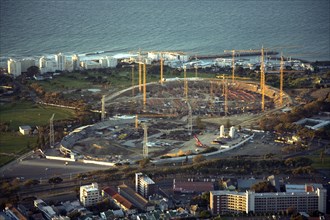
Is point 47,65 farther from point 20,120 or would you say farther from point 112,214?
point 112,214

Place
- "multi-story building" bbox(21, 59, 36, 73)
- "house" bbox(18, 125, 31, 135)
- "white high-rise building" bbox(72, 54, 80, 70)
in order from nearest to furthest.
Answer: "house" bbox(18, 125, 31, 135), "multi-story building" bbox(21, 59, 36, 73), "white high-rise building" bbox(72, 54, 80, 70)

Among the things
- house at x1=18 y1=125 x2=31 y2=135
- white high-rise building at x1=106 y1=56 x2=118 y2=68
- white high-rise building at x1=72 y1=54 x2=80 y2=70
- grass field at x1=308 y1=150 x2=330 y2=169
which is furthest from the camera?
white high-rise building at x1=106 y1=56 x2=118 y2=68

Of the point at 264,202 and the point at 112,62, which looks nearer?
the point at 264,202

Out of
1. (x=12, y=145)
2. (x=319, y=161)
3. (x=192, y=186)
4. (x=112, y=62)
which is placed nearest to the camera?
(x=192, y=186)

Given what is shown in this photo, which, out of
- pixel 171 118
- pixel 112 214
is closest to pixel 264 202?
pixel 112 214

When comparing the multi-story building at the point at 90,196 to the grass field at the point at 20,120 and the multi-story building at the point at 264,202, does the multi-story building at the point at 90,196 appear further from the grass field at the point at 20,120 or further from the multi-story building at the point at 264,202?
the grass field at the point at 20,120

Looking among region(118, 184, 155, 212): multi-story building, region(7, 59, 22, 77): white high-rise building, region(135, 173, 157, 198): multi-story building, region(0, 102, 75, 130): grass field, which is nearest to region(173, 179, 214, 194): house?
region(135, 173, 157, 198): multi-story building

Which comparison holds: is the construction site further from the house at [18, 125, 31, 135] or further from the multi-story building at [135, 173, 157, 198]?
the multi-story building at [135, 173, 157, 198]
